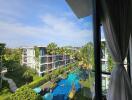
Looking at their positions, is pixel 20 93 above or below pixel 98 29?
below

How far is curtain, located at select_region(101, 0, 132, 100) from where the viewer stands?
3082mm

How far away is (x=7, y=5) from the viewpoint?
7.04 feet

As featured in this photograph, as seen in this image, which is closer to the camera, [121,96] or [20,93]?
[20,93]

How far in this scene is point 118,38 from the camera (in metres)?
3.18

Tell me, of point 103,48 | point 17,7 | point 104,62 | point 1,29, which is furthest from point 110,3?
point 1,29

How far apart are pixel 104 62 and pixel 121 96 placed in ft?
1.93

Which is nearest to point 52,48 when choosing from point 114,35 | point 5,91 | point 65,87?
point 65,87

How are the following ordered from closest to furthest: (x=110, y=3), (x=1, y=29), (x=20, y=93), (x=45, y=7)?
(x=1, y=29) < (x=20, y=93) < (x=45, y=7) < (x=110, y=3)

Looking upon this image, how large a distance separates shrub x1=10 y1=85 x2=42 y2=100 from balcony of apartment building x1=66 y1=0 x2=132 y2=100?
3.67ft

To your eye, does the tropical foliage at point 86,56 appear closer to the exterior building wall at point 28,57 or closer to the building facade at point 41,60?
the building facade at point 41,60

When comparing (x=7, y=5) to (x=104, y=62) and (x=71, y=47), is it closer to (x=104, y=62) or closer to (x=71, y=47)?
(x=71, y=47)

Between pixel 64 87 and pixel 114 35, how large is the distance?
3.29 feet

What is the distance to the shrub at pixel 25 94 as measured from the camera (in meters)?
2.22

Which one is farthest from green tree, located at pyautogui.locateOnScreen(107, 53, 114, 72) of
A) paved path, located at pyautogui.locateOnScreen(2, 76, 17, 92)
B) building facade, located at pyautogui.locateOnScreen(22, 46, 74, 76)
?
paved path, located at pyautogui.locateOnScreen(2, 76, 17, 92)
